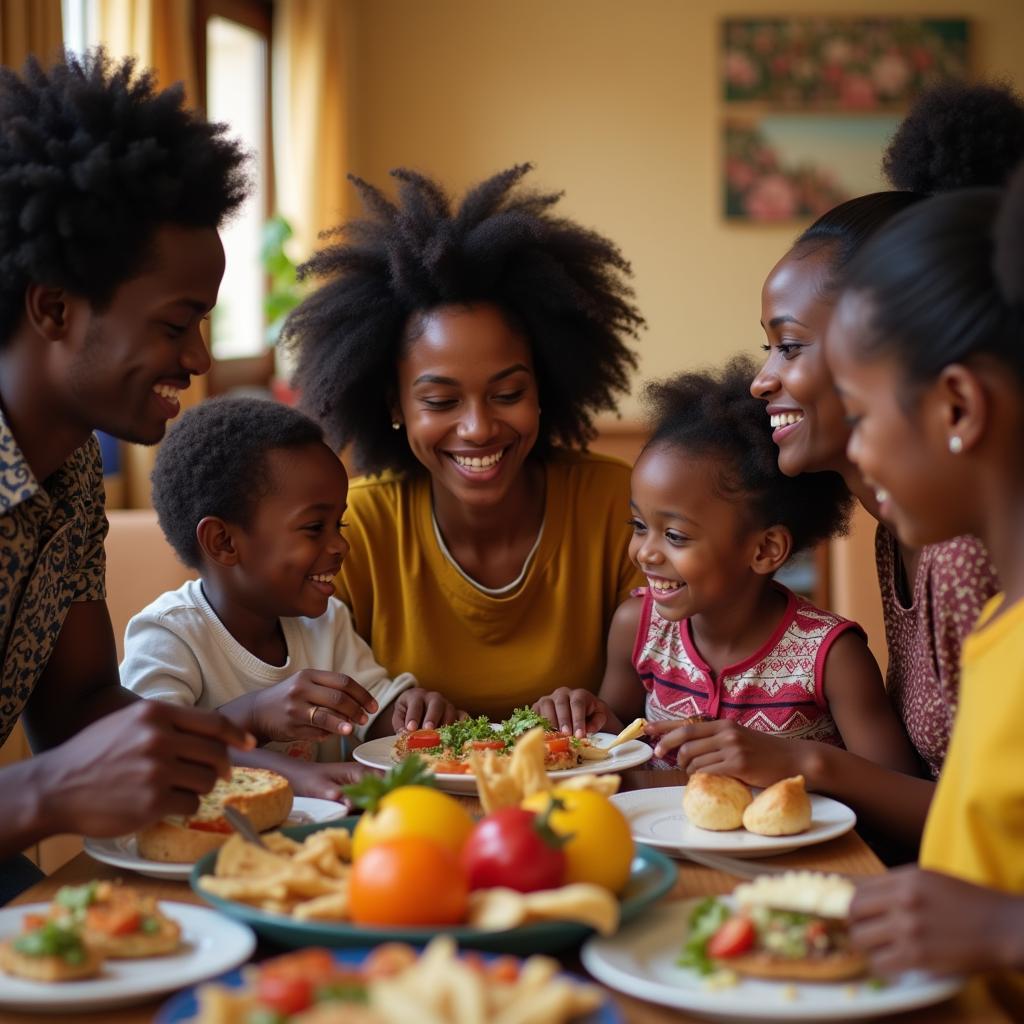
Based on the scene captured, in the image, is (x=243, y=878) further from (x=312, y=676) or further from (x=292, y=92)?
(x=292, y=92)

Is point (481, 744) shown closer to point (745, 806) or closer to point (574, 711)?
point (574, 711)

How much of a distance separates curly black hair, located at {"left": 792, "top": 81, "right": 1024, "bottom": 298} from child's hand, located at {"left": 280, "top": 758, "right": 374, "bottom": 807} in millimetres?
998

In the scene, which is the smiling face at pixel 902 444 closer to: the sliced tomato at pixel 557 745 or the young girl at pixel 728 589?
the sliced tomato at pixel 557 745

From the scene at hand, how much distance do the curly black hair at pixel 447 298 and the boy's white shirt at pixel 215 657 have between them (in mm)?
476

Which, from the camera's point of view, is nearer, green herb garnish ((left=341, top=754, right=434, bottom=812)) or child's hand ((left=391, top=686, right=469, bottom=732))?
green herb garnish ((left=341, top=754, right=434, bottom=812))

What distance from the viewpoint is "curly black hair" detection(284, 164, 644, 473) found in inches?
101

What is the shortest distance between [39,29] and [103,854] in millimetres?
3094

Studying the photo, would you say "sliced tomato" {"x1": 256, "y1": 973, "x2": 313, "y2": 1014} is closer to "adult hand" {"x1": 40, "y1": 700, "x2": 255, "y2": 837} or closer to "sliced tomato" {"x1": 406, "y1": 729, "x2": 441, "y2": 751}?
"adult hand" {"x1": 40, "y1": 700, "x2": 255, "y2": 837}

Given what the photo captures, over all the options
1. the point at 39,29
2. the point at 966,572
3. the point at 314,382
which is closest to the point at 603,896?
the point at 966,572

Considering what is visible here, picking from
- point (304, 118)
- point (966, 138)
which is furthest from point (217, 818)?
point (304, 118)

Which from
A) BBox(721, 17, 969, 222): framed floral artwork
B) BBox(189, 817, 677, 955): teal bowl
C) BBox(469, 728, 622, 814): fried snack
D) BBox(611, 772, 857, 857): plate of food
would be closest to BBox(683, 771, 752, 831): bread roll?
BBox(611, 772, 857, 857): plate of food

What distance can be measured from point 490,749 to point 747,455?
79 centimetres

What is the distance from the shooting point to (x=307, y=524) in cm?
234

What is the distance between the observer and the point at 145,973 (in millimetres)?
1104
